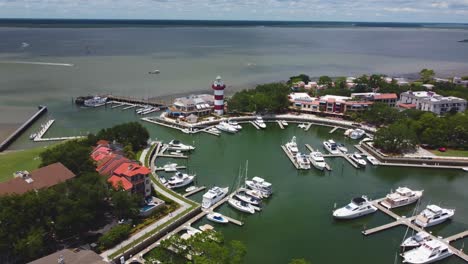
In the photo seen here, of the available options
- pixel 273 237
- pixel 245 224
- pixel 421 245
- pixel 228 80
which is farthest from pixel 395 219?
pixel 228 80

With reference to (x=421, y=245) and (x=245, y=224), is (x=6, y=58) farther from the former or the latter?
(x=421, y=245)

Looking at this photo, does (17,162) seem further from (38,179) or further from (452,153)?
(452,153)

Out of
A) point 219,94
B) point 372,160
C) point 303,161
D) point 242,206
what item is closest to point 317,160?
point 303,161

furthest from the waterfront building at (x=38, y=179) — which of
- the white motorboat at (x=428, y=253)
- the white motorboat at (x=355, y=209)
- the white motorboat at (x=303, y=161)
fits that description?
the white motorboat at (x=428, y=253)

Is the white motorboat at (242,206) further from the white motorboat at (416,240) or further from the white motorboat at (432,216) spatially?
the white motorboat at (432,216)

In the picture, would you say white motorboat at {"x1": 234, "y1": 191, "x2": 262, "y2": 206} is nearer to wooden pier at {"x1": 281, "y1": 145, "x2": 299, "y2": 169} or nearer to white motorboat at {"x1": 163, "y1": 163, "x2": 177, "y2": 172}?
white motorboat at {"x1": 163, "y1": 163, "x2": 177, "y2": 172}

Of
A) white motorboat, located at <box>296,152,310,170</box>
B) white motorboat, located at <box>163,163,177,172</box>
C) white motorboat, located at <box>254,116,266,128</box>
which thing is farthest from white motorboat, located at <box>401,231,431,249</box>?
white motorboat, located at <box>254,116,266,128</box>
